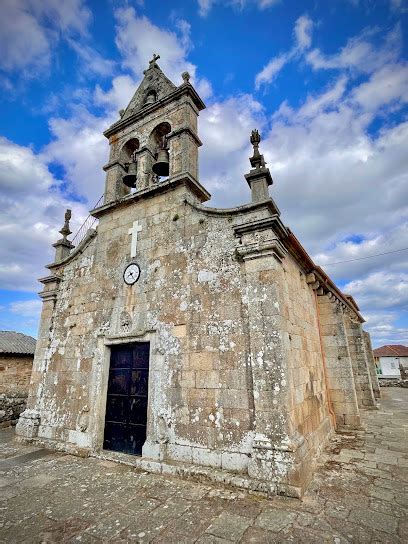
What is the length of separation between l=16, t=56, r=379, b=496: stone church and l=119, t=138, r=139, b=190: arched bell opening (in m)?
0.05

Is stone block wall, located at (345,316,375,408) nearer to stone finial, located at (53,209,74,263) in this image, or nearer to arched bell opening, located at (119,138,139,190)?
arched bell opening, located at (119,138,139,190)

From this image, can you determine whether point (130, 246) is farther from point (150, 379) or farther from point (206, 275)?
point (150, 379)

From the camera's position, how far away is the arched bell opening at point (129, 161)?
818 centimetres

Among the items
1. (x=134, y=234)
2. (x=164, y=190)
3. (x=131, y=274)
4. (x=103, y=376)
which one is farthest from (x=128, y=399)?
Result: (x=164, y=190)

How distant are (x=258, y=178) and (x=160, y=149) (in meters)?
3.69

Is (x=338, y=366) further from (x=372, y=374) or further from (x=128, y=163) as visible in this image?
(x=128, y=163)

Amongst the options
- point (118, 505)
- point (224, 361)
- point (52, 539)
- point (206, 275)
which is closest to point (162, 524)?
point (118, 505)

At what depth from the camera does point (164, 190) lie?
668 cm

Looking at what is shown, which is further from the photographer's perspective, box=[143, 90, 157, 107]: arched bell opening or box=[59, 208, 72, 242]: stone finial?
box=[59, 208, 72, 242]: stone finial

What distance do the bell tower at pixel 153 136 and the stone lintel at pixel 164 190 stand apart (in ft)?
0.42

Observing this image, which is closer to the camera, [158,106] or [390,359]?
[158,106]

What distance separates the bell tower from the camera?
7113 millimetres

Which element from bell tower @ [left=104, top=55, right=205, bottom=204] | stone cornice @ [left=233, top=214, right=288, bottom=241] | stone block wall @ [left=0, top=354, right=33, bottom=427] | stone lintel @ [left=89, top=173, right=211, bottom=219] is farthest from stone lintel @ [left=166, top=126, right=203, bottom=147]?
stone block wall @ [left=0, top=354, right=33, bottom=427]

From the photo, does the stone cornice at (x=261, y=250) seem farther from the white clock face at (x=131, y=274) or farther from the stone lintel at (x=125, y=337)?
the white clock face at (x=131, y=274)
